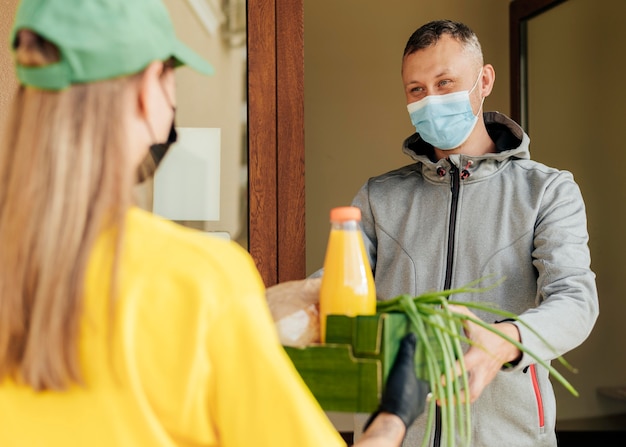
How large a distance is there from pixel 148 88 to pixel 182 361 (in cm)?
26

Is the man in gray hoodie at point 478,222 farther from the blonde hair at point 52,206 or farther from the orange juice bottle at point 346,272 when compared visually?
the blonde hair at point 52,206

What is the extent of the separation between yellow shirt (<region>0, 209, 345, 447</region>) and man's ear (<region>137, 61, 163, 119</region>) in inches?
5.1

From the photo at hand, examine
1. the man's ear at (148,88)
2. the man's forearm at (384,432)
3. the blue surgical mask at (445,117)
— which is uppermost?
the blue surgical mask at (445,117)

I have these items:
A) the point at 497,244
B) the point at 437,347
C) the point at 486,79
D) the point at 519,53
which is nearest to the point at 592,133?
the point at 519,53

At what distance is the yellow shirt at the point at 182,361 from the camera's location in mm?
627

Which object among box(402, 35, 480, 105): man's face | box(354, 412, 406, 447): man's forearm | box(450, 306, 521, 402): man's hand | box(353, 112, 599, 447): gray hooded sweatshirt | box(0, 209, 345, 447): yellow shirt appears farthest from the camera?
box(402, 35, 480, 105): man's face

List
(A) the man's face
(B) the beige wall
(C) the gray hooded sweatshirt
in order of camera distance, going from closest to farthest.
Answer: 1. (C) the gray hooded sweatshirt
2. (A) the man's face
3. (B) the beige wall

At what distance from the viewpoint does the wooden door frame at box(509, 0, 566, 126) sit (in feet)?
12.9

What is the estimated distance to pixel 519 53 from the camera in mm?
4027

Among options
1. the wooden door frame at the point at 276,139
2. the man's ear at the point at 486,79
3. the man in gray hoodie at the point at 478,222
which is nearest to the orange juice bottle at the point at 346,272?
the man in gray hoodie at the point at 478,222

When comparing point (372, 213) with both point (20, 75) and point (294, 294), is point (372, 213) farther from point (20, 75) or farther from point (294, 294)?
point (20, 75)

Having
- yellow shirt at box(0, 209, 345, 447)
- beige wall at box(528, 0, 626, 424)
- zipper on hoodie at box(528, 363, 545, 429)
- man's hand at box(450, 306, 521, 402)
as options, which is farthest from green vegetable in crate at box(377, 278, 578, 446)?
beige wall at box(528, 0, 626, 424)

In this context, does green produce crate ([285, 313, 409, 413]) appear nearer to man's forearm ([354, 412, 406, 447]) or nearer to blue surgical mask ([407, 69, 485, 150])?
man's forearm ([354, 412, 406, 447])

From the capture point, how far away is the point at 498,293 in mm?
1631
